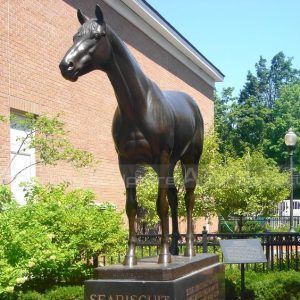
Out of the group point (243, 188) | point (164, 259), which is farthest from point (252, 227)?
point (164, 259)

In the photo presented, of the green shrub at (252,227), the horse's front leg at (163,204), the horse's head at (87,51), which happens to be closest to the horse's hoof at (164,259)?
the horse's front leg at (163,204)

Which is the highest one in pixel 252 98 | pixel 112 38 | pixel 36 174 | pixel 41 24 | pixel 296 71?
pixel 296 71

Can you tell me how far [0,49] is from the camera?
13320 millimetres

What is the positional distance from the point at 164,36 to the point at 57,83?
9072 millimetres

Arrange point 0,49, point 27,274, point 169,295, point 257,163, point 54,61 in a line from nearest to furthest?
point 169,295 < point 27,274 < point 0,49 < point 54,61 < point 257,163

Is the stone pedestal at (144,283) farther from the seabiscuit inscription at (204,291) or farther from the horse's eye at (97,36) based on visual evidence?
the horse's eye at (97,36)

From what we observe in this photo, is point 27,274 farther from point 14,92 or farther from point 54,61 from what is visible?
point 54,61

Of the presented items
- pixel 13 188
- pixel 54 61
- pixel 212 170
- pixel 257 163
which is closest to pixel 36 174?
pixel 13 188

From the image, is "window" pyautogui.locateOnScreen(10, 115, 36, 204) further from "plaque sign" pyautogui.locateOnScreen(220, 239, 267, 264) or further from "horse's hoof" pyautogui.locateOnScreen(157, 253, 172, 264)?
"horse's hoof" pyautogui.locateOnScreen(157, 253, 172, 264)

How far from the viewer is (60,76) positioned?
1614 cm

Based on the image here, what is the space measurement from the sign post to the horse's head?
4778 millimetres

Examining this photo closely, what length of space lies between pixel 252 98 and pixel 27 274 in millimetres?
56798

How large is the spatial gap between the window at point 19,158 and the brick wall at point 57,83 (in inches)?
16.3

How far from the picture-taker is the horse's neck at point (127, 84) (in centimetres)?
566
